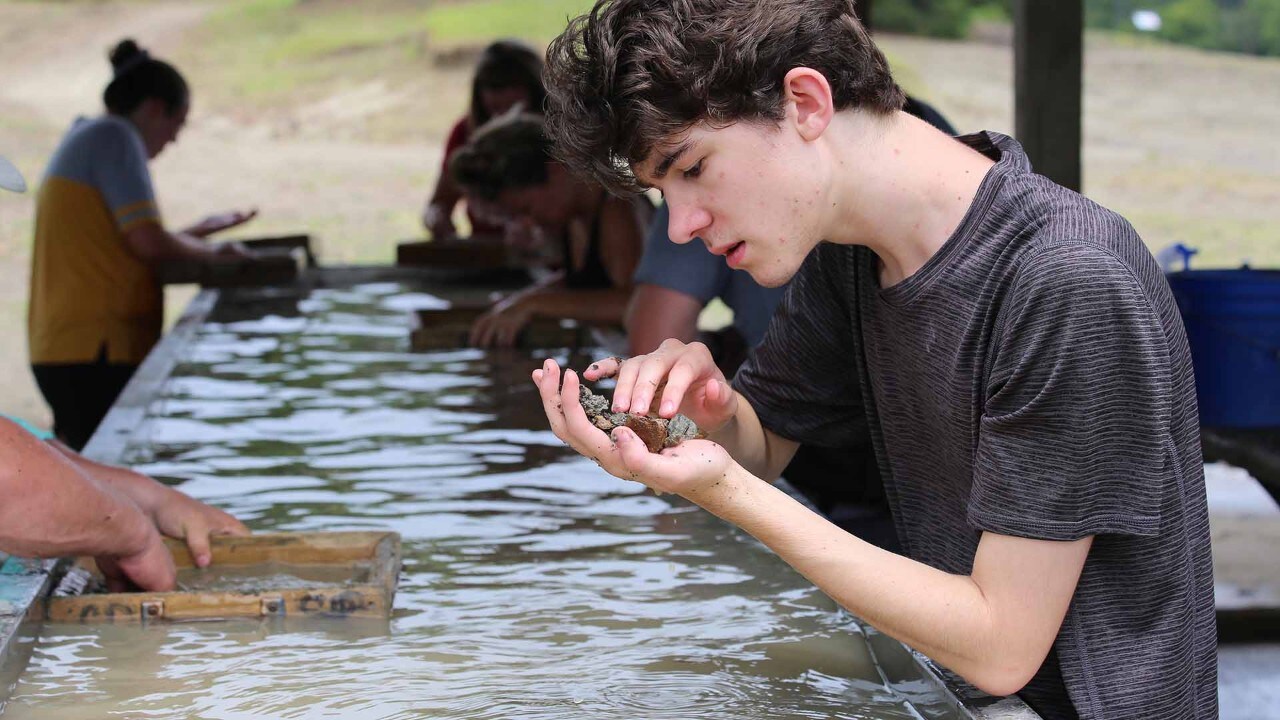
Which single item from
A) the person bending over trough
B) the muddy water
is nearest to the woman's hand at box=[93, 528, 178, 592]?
the person bending over trough

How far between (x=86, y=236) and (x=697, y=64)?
171 inches

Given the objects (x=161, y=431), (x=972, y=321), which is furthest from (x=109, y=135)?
(x=972, y=321)

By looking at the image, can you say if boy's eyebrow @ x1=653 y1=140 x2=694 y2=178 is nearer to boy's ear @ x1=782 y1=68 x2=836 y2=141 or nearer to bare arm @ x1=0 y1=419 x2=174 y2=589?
boy's ear @ x1=782 y1=68 x2=836 y2=141

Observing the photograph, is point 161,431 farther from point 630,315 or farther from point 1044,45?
point 1044,45

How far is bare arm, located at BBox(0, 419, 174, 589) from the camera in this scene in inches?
75.2

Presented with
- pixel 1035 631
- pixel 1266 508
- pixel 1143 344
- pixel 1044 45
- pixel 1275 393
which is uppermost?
pixel 1044 45

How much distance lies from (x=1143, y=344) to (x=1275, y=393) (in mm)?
2649

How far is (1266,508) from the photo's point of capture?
22.2 feet

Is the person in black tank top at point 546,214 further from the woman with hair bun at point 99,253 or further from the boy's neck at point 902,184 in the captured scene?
the boy's neck at point 902,184

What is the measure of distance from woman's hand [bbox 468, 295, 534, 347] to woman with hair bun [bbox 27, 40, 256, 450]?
64.6 inches

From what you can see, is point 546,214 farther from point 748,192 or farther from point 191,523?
point 748,192

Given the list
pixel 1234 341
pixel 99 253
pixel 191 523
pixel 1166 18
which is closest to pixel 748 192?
pixel 191 523

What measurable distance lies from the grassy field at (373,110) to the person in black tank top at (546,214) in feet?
20.4

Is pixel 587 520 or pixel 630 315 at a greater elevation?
pixel 630 315
